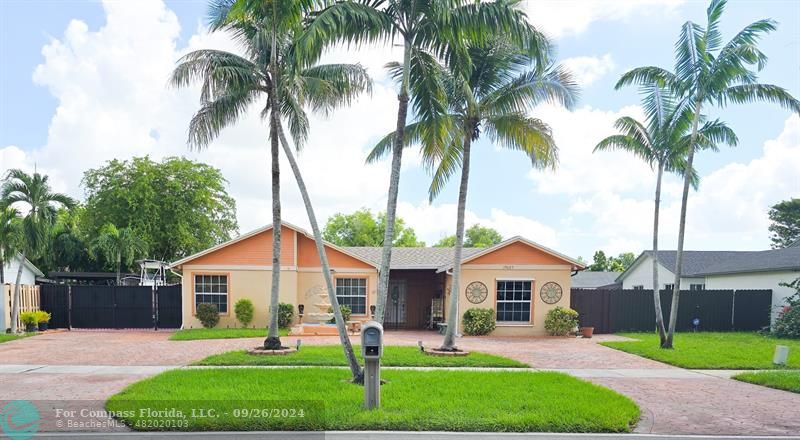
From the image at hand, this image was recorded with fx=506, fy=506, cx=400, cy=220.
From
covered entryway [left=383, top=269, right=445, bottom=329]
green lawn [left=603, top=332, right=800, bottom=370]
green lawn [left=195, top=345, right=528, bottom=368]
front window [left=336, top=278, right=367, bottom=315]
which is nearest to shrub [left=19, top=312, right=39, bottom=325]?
green lawn [left=195, top=345, right=528, bottom=368]

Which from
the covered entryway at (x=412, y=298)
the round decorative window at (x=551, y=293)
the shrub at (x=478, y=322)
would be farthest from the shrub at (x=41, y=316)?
the round decorative window at (x=551, y=293)

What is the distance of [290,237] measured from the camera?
19203 mm

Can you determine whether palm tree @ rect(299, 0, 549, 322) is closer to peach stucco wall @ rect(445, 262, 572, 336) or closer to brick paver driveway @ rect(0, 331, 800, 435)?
brick paver driveway @ rect(0, 331, 800, 435)

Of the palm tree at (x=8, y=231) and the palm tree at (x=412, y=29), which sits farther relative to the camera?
the palm tree at (x=8, y=231)

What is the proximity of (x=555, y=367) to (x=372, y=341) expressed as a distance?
6.04 m

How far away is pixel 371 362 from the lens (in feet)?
23.8

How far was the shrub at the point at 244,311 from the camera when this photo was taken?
61.3 feet

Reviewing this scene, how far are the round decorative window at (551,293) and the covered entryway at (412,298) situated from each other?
481 centimetres

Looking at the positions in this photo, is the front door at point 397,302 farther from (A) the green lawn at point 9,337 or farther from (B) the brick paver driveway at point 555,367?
(A) the green lawn at point 9,337

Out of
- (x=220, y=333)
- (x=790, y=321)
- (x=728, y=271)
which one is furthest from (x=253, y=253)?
(x=728, y=271)

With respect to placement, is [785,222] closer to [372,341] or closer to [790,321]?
[790,321]

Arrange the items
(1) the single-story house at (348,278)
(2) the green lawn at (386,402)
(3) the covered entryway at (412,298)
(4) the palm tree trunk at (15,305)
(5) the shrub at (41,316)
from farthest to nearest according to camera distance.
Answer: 1. (3) the covered entryway at (412,298)
2. (1) the single-story house at (348,278)
3. (5) the shrub at (41,316)
4. (4) the palm tree trunk at (15,305)
5. (2) the green lawn at (386,402)

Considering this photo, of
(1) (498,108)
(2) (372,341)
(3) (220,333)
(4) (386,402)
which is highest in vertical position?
(1) (498,108)

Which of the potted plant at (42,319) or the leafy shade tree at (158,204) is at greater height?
the leafy shade tree at (158,204)
